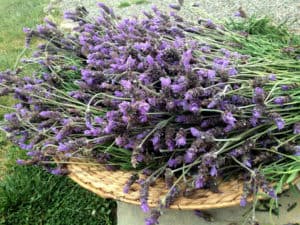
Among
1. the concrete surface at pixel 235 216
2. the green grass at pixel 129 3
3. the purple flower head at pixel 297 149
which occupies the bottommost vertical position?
the green grass at pixel 129 3

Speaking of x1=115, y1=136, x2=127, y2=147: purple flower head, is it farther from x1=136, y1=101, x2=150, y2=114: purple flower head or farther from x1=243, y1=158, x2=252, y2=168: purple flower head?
x1=243, y1=158, x2=252, y2=168: purple flower head

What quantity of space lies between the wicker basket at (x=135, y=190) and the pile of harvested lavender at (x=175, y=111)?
42 mm

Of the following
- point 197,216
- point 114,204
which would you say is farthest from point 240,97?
point 114,204

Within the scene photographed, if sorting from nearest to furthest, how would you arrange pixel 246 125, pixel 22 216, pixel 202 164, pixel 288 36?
pixel 202 164
pixel 246 125
pixel 288 36
pixel 22 216

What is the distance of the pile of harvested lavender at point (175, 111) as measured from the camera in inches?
56.0

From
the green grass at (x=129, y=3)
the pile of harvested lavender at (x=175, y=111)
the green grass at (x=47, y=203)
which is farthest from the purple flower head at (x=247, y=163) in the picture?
the green grass at (x=129, y=3)

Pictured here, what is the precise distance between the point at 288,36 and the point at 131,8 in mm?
2968

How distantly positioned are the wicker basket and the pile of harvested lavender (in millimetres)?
42

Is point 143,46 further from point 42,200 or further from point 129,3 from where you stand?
point 129,3

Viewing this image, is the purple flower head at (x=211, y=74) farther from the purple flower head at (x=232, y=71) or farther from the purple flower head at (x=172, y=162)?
the purple flower head at (x=172, y=162)

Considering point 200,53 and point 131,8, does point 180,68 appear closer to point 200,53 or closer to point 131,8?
point 200,53

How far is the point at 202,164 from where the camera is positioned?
1.36m

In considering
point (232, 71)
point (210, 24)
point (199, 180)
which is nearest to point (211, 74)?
point (232, 71)

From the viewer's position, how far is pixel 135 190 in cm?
161
